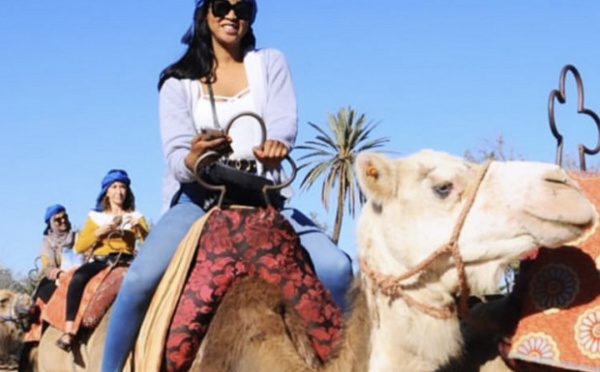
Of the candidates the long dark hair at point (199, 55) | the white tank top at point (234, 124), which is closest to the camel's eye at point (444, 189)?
the white tank top at point (234, 124)

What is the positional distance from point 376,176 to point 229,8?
1.69m

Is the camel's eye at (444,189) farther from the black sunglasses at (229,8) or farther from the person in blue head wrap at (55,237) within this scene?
the person in blue head wrap at (55,237)

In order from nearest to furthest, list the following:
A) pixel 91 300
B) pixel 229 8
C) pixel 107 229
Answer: pixel 229 8 < pixel 91 300 < pixel 107 229

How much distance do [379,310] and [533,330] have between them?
68 cm

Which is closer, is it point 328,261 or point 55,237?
point 328,261

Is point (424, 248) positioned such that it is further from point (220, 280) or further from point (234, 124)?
point (234, 124)

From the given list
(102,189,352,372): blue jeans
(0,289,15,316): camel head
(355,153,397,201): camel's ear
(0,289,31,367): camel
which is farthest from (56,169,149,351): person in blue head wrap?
(0,289,15,316): camel head

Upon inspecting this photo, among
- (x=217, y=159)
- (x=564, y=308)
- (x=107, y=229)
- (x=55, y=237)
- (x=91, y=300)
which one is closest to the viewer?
(x=564, y=308)

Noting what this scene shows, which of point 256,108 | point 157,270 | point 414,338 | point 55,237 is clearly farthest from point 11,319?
point 414,338

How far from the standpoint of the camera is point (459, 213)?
4.56 metres

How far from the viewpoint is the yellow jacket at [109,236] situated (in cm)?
998

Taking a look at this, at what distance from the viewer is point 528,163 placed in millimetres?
4516

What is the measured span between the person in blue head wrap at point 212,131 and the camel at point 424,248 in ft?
1.80

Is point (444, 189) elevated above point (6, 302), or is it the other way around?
point (444, 189)
